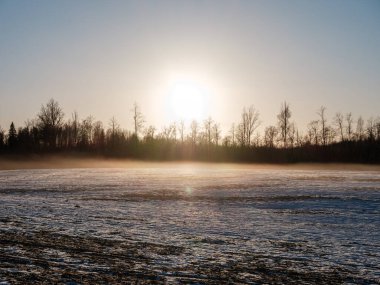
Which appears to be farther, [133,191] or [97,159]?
[97,159]

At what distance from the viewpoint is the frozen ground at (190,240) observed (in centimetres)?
765

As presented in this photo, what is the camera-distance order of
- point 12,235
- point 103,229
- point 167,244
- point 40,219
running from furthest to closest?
point 40,219 < point 103,229 < point 12,235 < point 167,244

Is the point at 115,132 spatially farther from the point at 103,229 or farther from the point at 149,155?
the point at 103,229

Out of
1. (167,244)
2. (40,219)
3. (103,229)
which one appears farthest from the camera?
(40,219)

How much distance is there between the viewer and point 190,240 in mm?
10695

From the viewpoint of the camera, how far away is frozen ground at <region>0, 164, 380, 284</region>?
25.1 feet

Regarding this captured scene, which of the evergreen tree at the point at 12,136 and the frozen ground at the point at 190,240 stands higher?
the evergreen tree at the point at 12,136

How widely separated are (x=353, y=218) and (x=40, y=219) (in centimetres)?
981

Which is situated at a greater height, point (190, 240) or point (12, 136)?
point (12, 136)

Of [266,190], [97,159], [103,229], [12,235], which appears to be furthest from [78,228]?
[97,159]

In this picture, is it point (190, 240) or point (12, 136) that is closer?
point (190, 240)

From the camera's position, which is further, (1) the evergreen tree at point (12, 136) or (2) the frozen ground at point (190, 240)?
(1) the evergreen tree at point (12, 136)

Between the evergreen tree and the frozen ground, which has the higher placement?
the evergreen tree

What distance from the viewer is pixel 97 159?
77.8m
